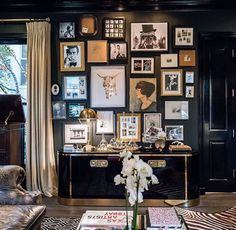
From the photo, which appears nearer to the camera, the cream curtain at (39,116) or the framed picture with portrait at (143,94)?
the cream curtain at (39,116)

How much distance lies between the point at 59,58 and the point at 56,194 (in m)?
2.00

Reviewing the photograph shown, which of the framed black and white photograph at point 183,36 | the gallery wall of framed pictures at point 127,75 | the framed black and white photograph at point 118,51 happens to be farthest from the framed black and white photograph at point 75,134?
the framed black and white photograph at point 183,36

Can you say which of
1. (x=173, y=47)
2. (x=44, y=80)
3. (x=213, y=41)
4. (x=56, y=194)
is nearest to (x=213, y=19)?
(x=213, y=41)

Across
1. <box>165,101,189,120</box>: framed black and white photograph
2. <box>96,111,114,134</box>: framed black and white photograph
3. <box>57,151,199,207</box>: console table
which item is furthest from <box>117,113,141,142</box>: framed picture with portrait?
<box>57,151,199,207</box>: console table

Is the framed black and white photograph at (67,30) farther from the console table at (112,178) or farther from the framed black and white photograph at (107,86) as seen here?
the console table at (112,178)

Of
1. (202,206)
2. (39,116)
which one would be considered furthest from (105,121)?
(202,206)

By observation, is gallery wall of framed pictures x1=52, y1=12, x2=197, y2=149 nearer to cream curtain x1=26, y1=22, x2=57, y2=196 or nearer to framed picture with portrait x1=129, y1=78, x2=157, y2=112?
framed picture with portrait x1=129, y1=78, x2=157, y2=112

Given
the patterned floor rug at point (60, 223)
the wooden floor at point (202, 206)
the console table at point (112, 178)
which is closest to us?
the patterned floor rug at point (60, 223)

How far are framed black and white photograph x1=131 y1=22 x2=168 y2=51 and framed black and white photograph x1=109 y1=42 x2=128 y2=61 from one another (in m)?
0.16

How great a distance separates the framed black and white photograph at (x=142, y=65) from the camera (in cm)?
515

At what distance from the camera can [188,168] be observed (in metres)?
4.48

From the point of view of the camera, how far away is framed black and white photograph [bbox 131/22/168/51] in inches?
202

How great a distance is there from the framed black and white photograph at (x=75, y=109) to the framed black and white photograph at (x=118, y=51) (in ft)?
2.73

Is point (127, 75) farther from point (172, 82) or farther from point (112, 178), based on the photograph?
point (112, 178)
